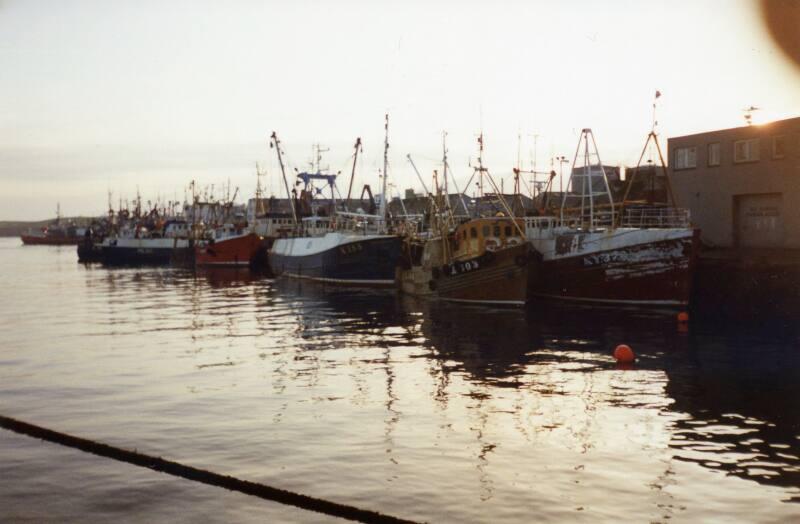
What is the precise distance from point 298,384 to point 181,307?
26863 millimetres

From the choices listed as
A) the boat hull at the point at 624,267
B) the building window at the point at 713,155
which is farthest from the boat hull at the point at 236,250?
the boat hull at the point at 624,267

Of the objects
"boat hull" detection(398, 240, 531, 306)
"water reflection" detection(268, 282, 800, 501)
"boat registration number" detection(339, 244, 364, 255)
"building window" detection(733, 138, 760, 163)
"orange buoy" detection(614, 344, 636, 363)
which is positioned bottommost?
"water reflection" detection(268, 282, 800, 501)

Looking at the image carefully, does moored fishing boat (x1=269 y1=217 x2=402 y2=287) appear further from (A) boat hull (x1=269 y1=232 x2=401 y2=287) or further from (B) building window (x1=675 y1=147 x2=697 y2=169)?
(B) building window (x1=675 y1=147 x2=697 y2=169)

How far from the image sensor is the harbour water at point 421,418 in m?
11.9

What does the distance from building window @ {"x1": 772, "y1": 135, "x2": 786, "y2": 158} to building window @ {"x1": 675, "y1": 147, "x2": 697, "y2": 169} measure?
710cm

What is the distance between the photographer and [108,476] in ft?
42.0

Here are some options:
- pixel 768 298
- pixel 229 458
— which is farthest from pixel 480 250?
pixel 229 458

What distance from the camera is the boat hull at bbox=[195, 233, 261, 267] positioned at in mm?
95812

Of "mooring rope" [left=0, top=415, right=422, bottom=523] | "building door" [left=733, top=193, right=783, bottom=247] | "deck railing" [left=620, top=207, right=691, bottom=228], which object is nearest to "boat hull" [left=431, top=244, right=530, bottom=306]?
"deck railing" [left=620, top=207, right=691, bottom=228]

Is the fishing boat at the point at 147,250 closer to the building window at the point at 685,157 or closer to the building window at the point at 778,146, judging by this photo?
the building window at the point at 685,157

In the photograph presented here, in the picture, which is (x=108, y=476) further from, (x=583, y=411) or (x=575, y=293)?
(x=575, y=293)

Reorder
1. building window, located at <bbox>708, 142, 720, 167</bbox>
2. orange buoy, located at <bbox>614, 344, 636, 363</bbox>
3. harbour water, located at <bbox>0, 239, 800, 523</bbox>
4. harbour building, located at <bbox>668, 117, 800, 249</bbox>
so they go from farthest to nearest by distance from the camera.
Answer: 1. building window, located at <bbox>708, 142, 720, 167</bbox>
2. harbour building, located at <bbox>668, 117, 800, 249</bbox>
3. orange buoy, located at <bbox>614, 344, 636, 363</bbox>
4. harbour water, located at <bbox>0, 239, 800, 523</bbox>

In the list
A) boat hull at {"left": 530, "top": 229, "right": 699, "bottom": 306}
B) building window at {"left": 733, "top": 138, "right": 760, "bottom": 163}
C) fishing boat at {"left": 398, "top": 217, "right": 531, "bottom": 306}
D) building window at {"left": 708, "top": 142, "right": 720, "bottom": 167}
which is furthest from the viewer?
building window at {"left": 708, "top": 142, "right": 720, "bottom": 167}

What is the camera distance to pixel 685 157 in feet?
194
